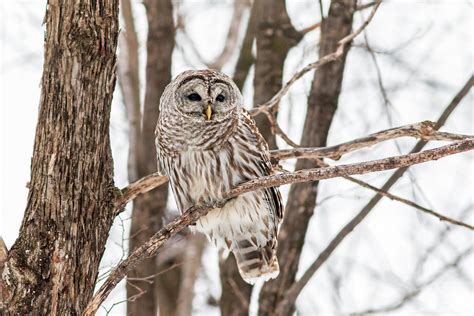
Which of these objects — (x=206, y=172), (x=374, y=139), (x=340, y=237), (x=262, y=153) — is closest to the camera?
(x=374, y=139)

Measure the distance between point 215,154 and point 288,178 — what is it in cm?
125

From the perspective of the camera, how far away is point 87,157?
414 centimetres

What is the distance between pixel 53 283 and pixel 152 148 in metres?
3.19

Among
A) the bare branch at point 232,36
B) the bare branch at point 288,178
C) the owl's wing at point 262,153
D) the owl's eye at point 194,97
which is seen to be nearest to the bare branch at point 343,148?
the owl's wing at point 262,153

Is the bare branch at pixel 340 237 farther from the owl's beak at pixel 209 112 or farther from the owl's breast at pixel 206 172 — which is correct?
the owl's beak at pixel 209 112

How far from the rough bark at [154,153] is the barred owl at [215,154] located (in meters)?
1.21

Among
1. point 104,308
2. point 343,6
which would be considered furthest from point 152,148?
point 104,308

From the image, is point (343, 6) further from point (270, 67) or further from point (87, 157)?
point (87, 157)

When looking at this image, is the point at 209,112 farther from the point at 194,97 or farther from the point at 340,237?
the point at 340,237

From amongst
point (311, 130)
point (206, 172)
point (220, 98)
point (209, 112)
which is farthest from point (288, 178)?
point (311, 130)

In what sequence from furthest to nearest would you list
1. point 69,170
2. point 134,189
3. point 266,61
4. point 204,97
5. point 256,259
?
1. point 266,61
2. point 256,259
3. point 204,97
4. point 134,189
5. point 69,170

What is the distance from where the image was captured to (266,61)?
6832 millimetres

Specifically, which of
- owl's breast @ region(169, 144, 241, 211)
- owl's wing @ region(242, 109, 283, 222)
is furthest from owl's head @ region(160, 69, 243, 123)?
owl's breast @ region(169, 144, 241, 211)

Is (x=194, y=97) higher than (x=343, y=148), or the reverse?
(x=194, y=97)
